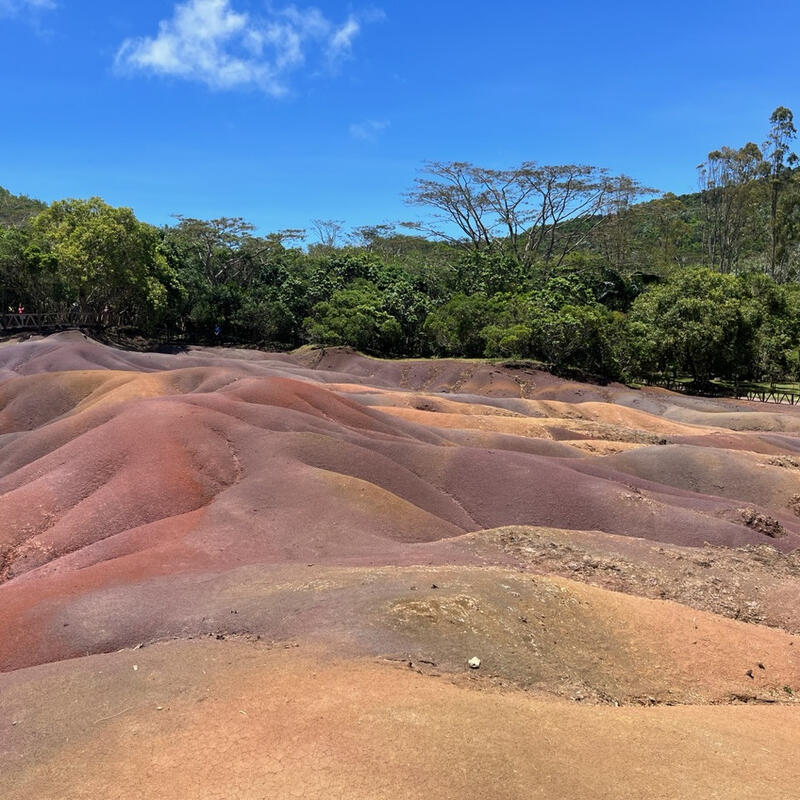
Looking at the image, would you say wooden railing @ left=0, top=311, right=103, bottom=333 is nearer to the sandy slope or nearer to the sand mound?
the sandy slope

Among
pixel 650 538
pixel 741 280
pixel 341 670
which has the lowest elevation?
pixel 650 538

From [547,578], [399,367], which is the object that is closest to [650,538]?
[547,578]

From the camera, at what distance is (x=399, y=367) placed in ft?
175

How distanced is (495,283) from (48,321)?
44.0 m

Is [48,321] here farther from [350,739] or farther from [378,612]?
[350,739]

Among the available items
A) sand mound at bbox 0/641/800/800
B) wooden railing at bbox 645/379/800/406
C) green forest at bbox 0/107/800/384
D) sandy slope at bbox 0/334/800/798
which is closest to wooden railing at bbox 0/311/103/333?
green forest at bbox 0/107/800/384

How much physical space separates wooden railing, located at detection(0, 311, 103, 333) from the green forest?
101cm

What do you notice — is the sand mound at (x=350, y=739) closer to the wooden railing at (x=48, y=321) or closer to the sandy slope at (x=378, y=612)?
the sandy slope at (x=378, y=612)

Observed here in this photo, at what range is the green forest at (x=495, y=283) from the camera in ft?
161

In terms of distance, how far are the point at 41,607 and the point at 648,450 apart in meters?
20.9

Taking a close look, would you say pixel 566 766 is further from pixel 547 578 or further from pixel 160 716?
pixel 547 578

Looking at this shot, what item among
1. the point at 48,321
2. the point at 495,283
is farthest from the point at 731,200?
the point at 48,321

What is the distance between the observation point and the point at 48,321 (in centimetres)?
6053

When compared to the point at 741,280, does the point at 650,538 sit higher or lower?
lower
